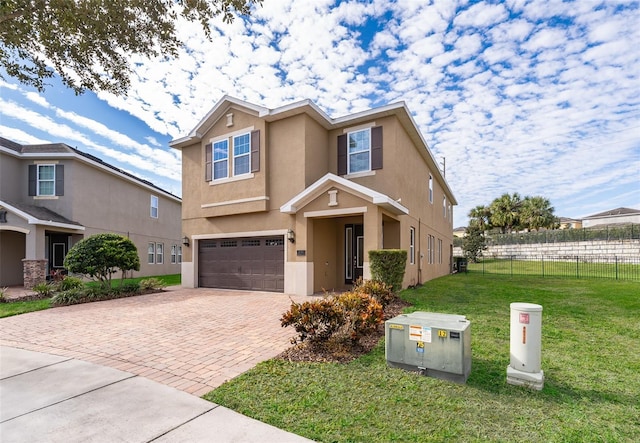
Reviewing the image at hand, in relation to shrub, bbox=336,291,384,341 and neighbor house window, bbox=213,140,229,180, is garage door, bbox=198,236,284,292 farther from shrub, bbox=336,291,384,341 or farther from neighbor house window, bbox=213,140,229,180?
shrub, bbox=336,291,384,341

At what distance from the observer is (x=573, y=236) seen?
3027 centimetres

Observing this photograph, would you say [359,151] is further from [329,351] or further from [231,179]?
[329,351]

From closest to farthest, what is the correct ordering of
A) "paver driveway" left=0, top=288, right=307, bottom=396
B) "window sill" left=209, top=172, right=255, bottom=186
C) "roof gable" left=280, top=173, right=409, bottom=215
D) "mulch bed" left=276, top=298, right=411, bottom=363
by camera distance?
"paver driveway" left=0, top=288, right=307, bottom=396
"mulch bed" left=276, top=298, right=411, bottom=363
"roof gable" left=280, top=173, right=409, bottom=215
"window sill" left=209, top=172, right=255, bottom=186

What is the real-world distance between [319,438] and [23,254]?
2095 cm

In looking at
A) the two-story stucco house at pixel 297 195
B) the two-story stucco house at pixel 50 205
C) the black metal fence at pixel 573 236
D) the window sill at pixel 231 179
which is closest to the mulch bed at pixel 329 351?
the two-story stucco house at pixel 297 195

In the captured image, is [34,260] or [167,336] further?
[34,260]

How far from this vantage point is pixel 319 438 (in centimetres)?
292

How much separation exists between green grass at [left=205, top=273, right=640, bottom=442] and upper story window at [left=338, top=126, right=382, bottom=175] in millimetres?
7883

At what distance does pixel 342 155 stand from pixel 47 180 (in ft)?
52.7

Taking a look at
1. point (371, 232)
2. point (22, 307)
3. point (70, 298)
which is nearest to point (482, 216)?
point (371, 232)

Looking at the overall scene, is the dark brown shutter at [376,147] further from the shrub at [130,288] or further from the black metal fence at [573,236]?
the black metal fence at [573,236]

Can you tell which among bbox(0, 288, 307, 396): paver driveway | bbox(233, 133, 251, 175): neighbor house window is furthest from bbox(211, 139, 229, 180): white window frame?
bbox(0, 288, 307, 396): paver driveway

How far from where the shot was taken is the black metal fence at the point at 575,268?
19906mm

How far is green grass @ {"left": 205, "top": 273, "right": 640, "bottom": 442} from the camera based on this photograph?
9.82ft
